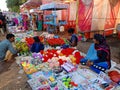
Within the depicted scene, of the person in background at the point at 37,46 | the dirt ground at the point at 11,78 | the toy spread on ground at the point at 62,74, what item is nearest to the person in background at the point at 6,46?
the dirt ground at the point at 11,78

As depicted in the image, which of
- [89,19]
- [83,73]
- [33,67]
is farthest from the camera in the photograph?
[89,19]

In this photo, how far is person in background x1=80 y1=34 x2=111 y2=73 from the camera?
3018 mm

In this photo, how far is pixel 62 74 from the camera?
3.31 m

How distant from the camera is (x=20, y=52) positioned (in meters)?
4.93

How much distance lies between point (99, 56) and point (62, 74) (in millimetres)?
958

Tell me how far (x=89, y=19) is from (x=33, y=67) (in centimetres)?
474

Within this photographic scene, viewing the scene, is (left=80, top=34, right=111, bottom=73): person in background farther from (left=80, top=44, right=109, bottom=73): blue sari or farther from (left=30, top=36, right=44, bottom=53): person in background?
(left=30, top=36, right=44, bottom=53): person in background

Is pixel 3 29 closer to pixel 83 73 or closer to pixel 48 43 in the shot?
pixel 48 43

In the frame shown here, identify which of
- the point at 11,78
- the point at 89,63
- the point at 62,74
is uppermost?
the point at 89,63

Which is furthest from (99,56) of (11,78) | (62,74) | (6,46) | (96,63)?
(6,46)

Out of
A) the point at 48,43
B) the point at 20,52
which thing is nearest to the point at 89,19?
the point at 48,43

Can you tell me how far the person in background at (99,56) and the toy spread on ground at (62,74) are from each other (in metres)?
0.15

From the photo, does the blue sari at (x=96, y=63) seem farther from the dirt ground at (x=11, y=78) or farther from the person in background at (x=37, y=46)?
the person in background at (x=37, y=46)

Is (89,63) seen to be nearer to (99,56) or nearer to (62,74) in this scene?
(99,56)
